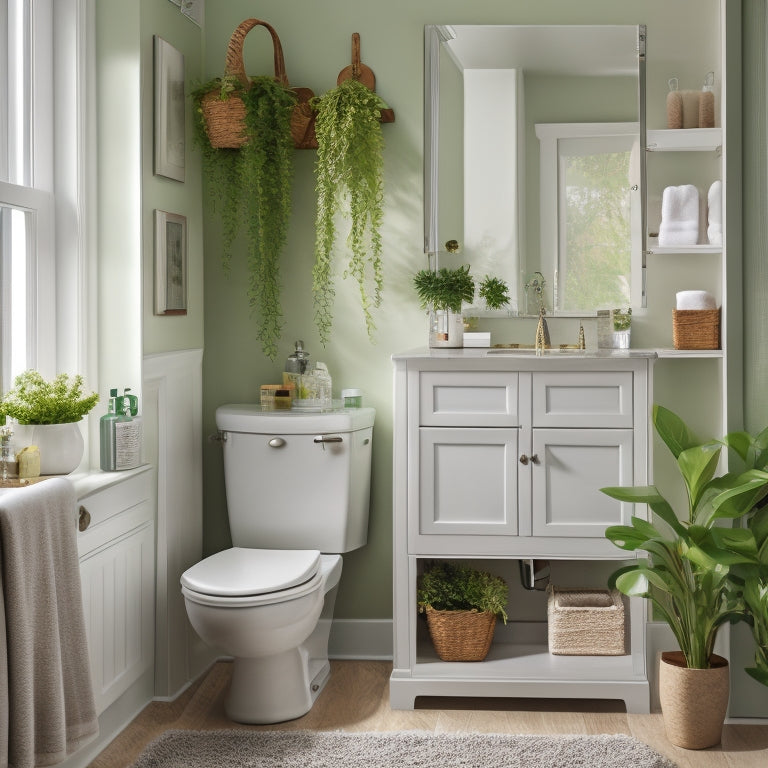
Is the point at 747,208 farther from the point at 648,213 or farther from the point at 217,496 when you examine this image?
the point at 217,496

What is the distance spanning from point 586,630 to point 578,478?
51 cm

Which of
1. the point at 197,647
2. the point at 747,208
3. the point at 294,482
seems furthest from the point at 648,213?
the point at 197,647

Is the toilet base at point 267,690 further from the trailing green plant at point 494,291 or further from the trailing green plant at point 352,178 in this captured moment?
the trailing green plant at point 494,291

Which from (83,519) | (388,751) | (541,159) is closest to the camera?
(83,519)

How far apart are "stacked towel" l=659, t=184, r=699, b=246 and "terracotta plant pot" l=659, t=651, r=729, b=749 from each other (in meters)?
1.31

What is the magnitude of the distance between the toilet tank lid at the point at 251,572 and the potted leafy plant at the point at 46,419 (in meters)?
0.49

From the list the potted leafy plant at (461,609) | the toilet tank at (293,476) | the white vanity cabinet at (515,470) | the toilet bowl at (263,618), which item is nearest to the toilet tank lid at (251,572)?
the toilet bowl at (263,618)

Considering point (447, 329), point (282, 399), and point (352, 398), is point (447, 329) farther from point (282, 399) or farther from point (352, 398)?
point (282, 399)

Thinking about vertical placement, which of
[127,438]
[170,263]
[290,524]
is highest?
[170,263]

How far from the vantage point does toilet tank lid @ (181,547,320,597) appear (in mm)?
2562

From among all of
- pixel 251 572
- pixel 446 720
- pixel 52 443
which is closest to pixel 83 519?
pixel 52 443

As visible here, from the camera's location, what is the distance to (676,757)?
2.52 metres

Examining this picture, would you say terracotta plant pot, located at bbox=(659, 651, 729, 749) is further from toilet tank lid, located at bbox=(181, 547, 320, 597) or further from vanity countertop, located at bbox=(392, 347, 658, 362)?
toilet tank lid, located at bbox=(181, 547, 320, 597)

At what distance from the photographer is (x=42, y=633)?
196 cm
